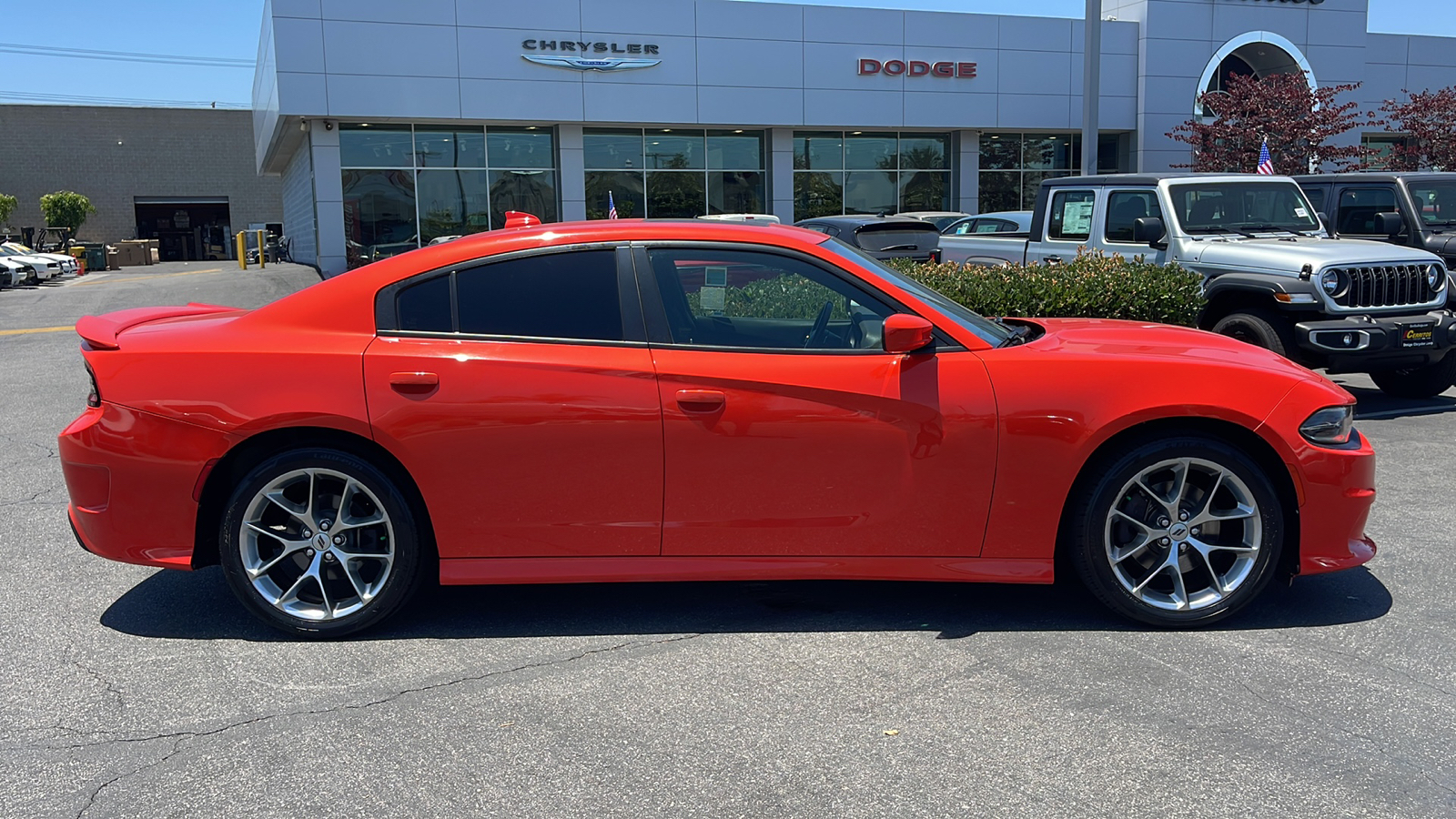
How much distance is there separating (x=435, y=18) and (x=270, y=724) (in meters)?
25.8

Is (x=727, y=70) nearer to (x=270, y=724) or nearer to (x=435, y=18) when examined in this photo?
(x=435, y=18)

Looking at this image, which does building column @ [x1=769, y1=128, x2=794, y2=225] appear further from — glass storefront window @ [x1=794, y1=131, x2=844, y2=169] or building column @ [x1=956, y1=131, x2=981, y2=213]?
building column @ [x1=956, y1=131, x2=981, y2=213]

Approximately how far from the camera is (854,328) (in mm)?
4438

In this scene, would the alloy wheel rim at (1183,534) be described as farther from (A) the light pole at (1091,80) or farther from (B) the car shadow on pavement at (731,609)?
(A) the light pole at (1091,80)

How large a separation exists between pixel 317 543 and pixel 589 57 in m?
25.7

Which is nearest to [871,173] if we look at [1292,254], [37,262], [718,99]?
[718,99]

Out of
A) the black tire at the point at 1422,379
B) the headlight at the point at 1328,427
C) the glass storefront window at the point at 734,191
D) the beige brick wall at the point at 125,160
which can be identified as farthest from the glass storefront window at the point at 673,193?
the beige brick wall at the point at 125,160

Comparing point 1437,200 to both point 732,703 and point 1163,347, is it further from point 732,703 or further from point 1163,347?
point 732,703

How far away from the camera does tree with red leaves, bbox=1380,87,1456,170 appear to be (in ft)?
90.9

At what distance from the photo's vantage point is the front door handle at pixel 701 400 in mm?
4215

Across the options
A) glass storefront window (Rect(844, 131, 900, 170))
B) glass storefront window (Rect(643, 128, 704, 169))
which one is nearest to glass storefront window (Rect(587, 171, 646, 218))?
glass storefront window (Rect(643, 128, 704, 169))

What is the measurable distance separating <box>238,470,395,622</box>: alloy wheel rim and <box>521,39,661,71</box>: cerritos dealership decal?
992 inches

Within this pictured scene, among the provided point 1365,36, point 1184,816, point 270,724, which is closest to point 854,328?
point 1184,816

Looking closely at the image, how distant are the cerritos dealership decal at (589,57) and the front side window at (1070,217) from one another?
19.3 metres
